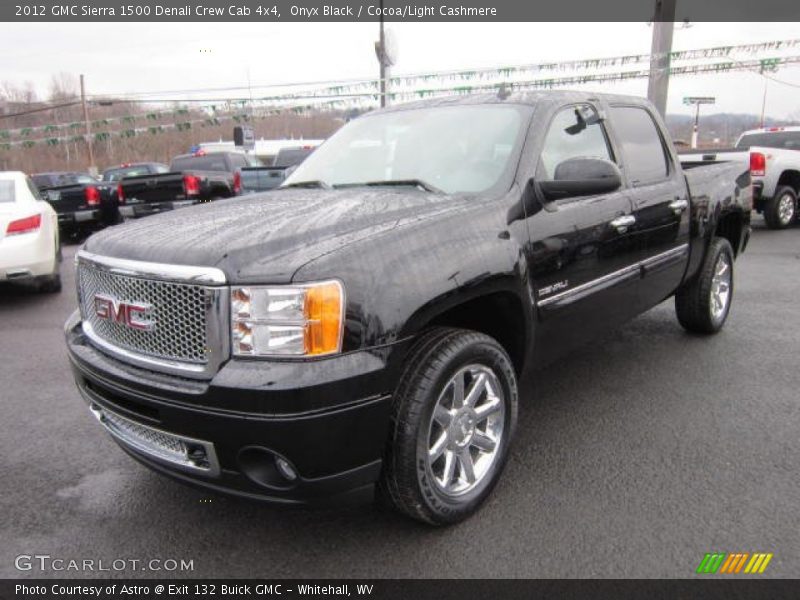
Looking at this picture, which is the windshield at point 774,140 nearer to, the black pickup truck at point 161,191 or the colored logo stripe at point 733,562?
the black pickup truck at point 161,191

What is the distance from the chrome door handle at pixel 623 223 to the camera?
11.4 ft

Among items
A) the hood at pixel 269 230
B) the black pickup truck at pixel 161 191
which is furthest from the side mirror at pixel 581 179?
the black pickup truck at pixel 161 191

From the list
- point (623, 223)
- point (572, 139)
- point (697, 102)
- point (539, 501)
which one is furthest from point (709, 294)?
point (697, 102)

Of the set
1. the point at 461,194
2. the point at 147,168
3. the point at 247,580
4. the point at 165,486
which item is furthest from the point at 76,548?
the point at 147,168

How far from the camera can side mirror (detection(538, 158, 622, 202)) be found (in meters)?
2.92

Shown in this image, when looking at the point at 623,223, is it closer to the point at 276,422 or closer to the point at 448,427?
the point at 448,427

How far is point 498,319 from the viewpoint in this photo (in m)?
2.96

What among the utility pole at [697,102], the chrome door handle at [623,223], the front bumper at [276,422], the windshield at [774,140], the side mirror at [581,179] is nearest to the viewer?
the front bumper at [276,422]

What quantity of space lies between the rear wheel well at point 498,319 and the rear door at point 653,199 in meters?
1.17

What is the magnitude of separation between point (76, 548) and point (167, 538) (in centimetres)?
37

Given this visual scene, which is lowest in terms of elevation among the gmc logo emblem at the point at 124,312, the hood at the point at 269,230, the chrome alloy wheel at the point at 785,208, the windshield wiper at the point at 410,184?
the chrome alloy wheel at the point at 785,208

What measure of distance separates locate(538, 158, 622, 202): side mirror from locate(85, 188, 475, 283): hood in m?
0.48

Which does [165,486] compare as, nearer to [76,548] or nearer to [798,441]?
[76,548]

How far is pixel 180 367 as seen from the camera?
2.24m
